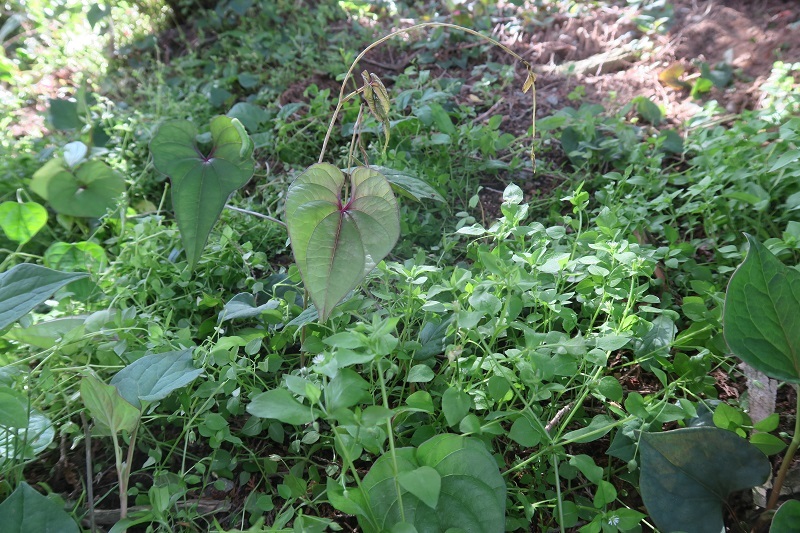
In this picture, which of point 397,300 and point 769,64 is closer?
point 397,300

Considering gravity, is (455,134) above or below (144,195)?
above

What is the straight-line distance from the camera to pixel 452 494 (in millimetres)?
820

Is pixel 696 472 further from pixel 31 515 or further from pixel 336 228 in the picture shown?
pixel 31 515

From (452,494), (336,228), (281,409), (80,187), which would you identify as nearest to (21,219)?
(80,187)

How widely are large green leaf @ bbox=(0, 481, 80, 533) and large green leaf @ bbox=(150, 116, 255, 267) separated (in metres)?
0.45

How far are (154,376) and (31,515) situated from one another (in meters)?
0.25

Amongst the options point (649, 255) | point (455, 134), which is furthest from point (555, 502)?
point (455, 134)

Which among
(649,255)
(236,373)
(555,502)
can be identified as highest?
(649,255)

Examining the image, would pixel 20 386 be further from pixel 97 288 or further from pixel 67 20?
pixel 67 20

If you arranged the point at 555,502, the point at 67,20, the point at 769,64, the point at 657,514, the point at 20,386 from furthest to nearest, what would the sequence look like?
the point at 67,20
the point at 769,64
the point at 20,386
the point at 555,502
the point at 657,514

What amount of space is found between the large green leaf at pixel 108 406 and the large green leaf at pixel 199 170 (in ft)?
0.95

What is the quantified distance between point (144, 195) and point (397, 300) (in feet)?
3.78

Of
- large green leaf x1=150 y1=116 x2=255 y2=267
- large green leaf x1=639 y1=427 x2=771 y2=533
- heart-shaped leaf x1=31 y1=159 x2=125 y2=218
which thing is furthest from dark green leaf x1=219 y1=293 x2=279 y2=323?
heart-shaped leaf x1=31 y1=159 x2=125 y2=218

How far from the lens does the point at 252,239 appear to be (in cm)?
159
